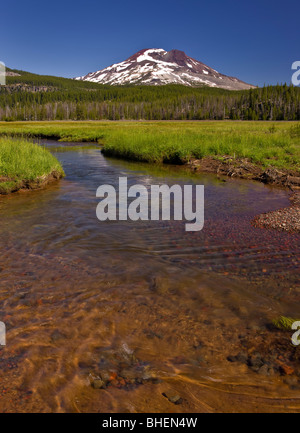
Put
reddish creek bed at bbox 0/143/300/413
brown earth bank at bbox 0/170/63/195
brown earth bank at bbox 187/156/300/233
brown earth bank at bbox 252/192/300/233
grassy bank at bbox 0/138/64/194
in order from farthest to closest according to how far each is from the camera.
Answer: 1. grassy bank at bbox 0/138/64/194
2. brown earth bank at bbox 0/170/63/195
3. brown earth bank at bbox 187/156/300/233
4. brown earth bank at bbox 252/192/300/233
5. reddish creek bed at bbox 0/143/300/413

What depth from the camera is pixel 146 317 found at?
4.81 m

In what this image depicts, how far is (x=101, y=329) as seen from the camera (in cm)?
451

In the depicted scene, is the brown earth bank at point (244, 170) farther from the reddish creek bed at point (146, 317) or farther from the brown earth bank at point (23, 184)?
the brown earth bank at point (23, 184)

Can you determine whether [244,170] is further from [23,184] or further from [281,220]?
[23,184]

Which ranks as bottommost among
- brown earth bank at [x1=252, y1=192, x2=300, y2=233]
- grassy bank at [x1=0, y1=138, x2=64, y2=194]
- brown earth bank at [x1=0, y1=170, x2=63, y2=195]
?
brown earth bank at [x1=252, y1=192, x2=300, y2=233]

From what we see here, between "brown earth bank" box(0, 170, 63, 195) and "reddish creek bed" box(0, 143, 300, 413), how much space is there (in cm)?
405

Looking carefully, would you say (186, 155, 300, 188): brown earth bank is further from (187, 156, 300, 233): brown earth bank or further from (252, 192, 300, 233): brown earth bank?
(252, 192, 300, 233): brown earth bank

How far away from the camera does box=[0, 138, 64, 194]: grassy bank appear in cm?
1320

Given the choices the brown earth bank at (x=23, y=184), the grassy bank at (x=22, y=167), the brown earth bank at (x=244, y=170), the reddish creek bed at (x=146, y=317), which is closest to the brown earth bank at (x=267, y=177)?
the brown earth bank at (x=244, y=170)

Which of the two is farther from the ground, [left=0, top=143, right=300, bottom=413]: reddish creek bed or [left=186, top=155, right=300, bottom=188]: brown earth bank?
[left=186, top=155, right=300, bottom=188]: brown earth bank

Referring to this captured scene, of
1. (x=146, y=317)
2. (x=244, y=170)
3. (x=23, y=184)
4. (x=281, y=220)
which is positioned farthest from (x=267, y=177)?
(x=146, y=317)

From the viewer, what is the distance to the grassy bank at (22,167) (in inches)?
520

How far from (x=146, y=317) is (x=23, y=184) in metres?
11.0

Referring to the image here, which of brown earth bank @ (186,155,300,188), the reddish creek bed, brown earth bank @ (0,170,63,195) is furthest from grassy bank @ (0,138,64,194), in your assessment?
brown earth bank @ (186,155,300,188)
